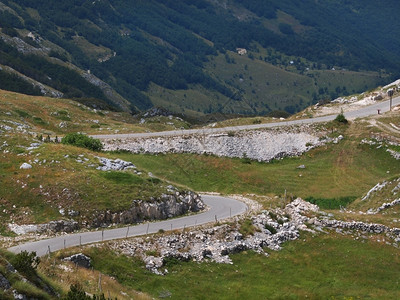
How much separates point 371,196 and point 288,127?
93.5 ft

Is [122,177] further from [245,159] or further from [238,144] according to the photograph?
[238,144]

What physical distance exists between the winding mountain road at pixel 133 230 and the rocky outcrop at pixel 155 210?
88cm

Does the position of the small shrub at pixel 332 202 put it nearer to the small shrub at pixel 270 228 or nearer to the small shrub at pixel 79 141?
the small shrub at pixel 270 228

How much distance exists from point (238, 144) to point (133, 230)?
42.3 m

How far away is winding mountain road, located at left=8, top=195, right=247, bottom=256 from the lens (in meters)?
35.2

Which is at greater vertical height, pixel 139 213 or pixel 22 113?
pixel 22 113

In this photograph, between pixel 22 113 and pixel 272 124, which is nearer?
pixel 272 124

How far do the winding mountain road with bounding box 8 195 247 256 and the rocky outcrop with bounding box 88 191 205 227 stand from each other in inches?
34.7

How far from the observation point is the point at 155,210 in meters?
45.0

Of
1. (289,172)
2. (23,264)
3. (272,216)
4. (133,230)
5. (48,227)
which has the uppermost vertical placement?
(23,264)

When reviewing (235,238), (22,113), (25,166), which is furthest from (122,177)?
(22,113)

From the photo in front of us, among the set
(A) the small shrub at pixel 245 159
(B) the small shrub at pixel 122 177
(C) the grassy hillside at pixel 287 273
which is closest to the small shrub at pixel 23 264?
(C) the grassy hillside at pixel 287 273

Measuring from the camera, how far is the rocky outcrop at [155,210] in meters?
41.8

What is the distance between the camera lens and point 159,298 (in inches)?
1278
